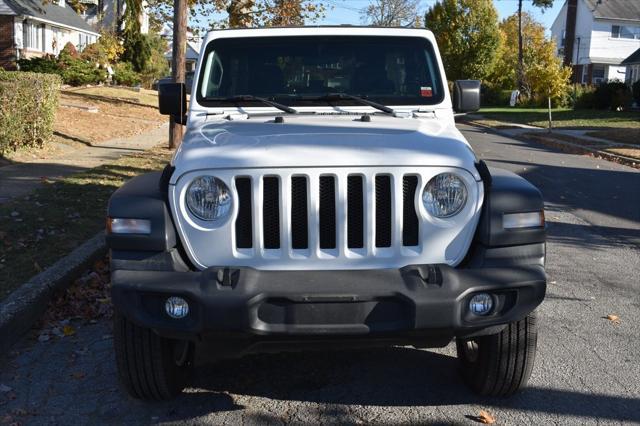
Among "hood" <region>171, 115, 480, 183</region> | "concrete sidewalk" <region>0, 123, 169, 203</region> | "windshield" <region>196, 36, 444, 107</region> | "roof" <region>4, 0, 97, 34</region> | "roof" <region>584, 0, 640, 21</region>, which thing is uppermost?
"roof" <region>584, 0, 640, 21</region>

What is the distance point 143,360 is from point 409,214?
150 cm

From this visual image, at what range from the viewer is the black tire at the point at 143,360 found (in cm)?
380

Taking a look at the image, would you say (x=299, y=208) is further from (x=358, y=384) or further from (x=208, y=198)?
(x=358, y=384)

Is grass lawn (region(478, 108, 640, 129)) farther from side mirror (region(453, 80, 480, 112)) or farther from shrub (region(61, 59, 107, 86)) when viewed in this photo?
side mirror (region(453, 80, 480, 112))

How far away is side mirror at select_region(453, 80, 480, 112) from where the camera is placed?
543 cm

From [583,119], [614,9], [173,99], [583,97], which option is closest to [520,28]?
[583,97]

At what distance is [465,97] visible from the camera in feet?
17.8

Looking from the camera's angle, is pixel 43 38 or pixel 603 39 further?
pixel 603 39

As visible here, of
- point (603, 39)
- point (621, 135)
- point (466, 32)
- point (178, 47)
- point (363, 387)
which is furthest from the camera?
point (603, 39)

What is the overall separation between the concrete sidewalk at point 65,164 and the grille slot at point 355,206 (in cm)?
653

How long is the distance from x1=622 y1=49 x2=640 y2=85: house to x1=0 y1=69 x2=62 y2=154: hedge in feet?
137

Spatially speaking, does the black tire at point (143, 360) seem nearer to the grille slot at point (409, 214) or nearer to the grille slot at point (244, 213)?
the grille slot at point (244, 213)

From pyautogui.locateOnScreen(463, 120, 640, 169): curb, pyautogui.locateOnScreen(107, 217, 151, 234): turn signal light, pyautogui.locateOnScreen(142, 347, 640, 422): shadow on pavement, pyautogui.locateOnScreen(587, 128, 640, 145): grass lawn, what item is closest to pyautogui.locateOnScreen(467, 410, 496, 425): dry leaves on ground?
pyautogui.locateOnScreen(142, 347, 640, 422): shadow on pavement

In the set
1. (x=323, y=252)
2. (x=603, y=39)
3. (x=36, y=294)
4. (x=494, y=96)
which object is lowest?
(x=36, y=294)
